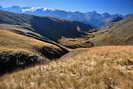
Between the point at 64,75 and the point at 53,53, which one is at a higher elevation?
Answer: the point at 64,75

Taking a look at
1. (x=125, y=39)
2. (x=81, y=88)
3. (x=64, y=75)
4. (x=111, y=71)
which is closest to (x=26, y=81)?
(x=64, y=75)

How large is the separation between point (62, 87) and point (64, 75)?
145 cm

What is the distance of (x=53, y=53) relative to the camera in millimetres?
47594

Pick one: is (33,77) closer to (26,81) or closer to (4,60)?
(26,81)

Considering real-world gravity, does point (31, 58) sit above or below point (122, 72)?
below

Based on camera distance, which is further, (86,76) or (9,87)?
(86,76)

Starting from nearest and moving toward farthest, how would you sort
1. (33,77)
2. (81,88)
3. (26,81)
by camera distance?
(81,88), (26,81), (33,77)

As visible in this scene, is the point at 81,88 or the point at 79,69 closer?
the point at 81,88

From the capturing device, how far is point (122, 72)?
8.75 meters

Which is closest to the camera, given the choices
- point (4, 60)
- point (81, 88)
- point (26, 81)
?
point (81, 88)

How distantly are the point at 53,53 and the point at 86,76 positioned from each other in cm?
3971

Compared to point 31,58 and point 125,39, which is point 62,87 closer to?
point 31,58

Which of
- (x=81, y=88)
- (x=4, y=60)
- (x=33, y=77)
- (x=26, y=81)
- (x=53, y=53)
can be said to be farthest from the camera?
(x=53, y=53)

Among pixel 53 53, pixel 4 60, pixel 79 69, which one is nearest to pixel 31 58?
pixel 4 60
